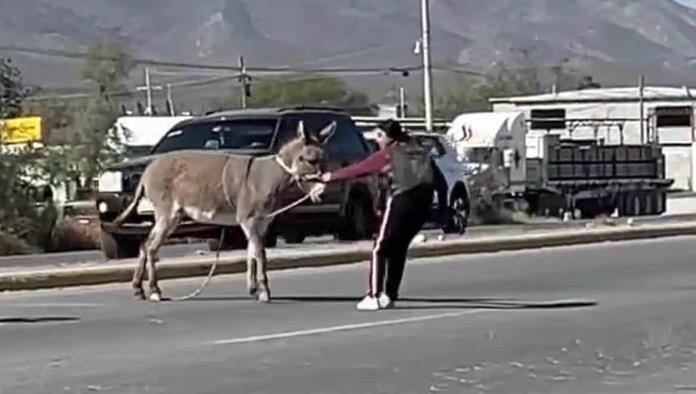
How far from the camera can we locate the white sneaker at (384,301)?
704 inches

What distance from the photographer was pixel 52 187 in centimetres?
3762

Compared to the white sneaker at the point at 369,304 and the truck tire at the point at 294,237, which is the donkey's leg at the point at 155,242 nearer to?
the white sneaker at the point at 369,304

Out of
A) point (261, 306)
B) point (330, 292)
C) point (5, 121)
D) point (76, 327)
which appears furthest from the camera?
point (5, 121)

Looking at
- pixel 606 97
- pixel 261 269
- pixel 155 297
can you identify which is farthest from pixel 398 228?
pixel 606 97

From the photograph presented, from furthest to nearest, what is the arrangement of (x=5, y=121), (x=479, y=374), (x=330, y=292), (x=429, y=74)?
(x=429, y=74) < (x=5, y=121) < (x=330, y=292) < (x=479, y=374)

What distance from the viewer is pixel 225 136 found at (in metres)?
25.0

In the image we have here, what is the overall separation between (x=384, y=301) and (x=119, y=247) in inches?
313

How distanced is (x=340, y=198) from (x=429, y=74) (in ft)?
100

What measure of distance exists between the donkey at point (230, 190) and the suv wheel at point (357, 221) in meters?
6.38

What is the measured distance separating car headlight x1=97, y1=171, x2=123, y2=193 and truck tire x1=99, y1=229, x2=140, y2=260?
58cm

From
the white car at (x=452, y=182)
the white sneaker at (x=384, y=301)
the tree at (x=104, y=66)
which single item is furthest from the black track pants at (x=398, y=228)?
the tree at (x=104, y=66)

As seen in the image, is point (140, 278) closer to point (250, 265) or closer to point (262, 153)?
point (250, 265)

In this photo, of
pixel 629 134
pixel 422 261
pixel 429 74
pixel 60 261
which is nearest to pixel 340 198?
pixel 422 261

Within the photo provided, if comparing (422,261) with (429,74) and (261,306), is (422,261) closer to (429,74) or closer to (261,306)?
(261,306)
